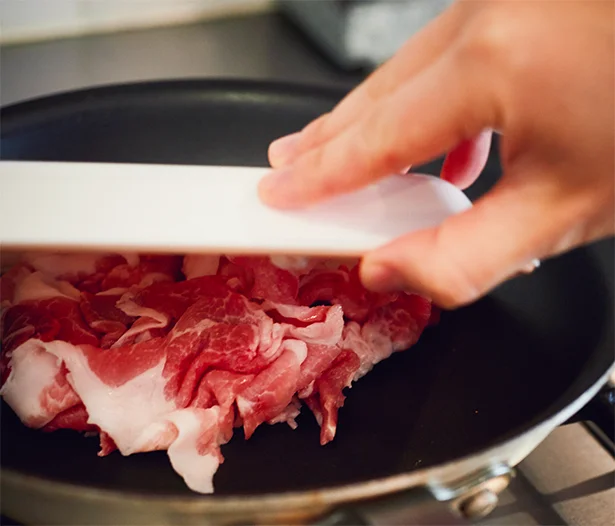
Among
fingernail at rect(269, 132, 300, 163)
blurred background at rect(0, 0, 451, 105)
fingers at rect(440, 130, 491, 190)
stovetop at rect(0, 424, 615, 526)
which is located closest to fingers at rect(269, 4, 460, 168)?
fingernail at rect(269, 132, 300, 163)

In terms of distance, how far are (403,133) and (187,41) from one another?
3.41ft

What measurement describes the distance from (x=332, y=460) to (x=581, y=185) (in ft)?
1.19

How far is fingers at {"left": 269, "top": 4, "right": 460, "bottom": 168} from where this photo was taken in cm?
57

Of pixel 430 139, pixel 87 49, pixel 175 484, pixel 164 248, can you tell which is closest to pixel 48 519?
pixel 175 484

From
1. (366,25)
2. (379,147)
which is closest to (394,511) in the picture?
(379,147)

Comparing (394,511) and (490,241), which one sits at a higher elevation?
(490,241)

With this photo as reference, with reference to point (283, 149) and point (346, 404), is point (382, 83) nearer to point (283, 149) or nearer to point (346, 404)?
point (283, 149)

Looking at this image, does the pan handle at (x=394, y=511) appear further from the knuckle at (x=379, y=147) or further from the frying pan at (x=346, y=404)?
the knuckle at (x=379, y=147)

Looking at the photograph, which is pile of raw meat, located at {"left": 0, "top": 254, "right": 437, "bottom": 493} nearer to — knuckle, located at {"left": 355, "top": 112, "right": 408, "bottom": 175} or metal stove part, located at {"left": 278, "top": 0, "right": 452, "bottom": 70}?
knuckle, located at {"left": 355, "top": 112, "right": 408, "bottom": 175}

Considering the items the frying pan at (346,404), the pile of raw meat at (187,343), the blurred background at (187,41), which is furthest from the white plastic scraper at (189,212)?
the blurred background at (187,41)

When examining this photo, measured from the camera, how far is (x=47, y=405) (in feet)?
2.06

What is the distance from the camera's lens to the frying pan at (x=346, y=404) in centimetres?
48

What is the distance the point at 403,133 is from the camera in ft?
1.62

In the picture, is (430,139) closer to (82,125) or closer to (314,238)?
(314,238)
